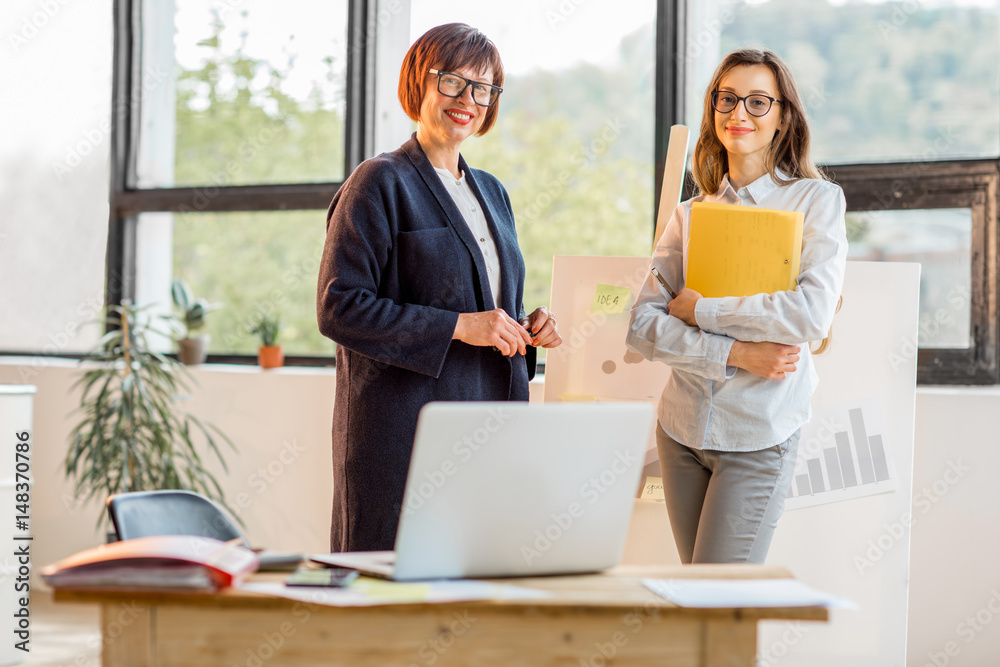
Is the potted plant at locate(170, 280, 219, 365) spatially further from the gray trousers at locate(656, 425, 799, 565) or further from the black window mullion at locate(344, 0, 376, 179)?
the gray trousers at locate(656, 425, 799, 565)

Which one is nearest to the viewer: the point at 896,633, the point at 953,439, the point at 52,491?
the point at 896,633

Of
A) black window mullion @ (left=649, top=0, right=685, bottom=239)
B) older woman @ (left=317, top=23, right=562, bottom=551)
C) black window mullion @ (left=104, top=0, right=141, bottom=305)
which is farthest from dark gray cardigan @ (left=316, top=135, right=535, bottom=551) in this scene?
black window mullion @ (left=104, top=0, right=141, bottom=305)

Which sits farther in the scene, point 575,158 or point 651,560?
point 575,158

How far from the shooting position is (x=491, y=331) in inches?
72.6

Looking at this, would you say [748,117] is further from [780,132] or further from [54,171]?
[54,171]

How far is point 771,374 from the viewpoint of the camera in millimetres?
1857

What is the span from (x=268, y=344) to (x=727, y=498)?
221cm

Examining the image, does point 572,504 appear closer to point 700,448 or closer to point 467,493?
point 467,493

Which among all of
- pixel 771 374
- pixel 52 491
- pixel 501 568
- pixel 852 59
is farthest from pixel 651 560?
pixel 52 491

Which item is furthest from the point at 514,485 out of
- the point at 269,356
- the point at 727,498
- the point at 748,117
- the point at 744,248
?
the point at 269,356

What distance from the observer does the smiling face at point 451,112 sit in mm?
1978

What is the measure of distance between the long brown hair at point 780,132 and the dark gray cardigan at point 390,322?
62 centimetres

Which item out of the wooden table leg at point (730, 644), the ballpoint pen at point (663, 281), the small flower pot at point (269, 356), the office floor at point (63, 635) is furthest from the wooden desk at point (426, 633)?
the small flower pot at point (269, 356)

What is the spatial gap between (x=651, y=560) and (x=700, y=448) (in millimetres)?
720
